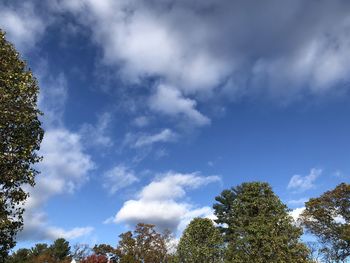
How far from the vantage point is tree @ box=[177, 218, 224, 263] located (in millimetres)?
41406

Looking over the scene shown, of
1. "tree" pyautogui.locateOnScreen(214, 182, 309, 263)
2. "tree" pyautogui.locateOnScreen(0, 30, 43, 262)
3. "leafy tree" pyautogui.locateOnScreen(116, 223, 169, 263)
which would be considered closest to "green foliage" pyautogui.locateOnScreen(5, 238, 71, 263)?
"leafy tree" pyautogui.locateOnScreen(116, 223, 169, 263)

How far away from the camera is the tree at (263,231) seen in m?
34.9

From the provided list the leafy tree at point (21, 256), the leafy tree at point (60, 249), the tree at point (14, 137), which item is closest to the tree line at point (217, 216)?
the tree at point (14, 137)

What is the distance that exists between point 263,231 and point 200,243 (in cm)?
961

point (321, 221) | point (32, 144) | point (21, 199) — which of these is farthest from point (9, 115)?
point (321, 221)

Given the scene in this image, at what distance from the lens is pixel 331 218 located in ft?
179

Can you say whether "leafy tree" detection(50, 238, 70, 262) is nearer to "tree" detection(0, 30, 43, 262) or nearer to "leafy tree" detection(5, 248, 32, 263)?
"leafy tree" detection(5, 248, 32, 263)

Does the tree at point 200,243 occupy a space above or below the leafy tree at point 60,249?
below

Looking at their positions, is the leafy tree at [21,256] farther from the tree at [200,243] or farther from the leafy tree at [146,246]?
the tree at [200,243]

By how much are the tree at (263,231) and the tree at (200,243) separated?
13.2 ft

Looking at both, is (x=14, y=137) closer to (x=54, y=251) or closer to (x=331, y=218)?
(x=331, y=218)

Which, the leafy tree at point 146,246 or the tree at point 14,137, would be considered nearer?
the tree at point 14,137

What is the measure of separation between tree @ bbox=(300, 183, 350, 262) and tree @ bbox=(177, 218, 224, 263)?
20.5 m

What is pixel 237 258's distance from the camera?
35969mm
